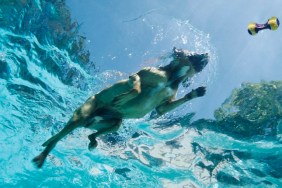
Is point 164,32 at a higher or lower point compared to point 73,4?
lower

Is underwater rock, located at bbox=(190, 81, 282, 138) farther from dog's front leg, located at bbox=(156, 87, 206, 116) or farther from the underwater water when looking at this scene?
dog's front leg, located at bbox=(156, 87, 206, 116)

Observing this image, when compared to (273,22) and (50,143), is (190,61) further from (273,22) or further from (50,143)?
(50,143)

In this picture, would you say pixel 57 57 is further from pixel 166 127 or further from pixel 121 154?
pixel 121 154

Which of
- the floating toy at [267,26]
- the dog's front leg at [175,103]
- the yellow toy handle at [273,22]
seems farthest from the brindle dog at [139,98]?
the yellow toy handle at [273,22]

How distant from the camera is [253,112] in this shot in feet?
43.8

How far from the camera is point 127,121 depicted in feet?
49.2

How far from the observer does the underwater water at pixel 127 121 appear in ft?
35.9

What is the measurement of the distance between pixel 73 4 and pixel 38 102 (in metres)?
5.98

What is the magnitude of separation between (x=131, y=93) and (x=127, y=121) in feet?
29.0

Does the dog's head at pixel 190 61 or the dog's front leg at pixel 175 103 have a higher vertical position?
the dog's head at pixel 190 61

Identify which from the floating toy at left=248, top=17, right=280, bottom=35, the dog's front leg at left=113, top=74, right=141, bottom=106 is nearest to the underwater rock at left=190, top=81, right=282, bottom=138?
the floating toy at left=248, top=17, right=280, bottom=35

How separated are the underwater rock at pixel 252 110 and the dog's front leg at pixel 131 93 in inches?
A: 282

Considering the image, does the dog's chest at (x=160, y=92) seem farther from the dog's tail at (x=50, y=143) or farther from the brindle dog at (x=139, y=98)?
the dog's tail at (x=50, y=143)

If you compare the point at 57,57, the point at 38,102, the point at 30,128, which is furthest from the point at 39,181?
the point at 57,57
